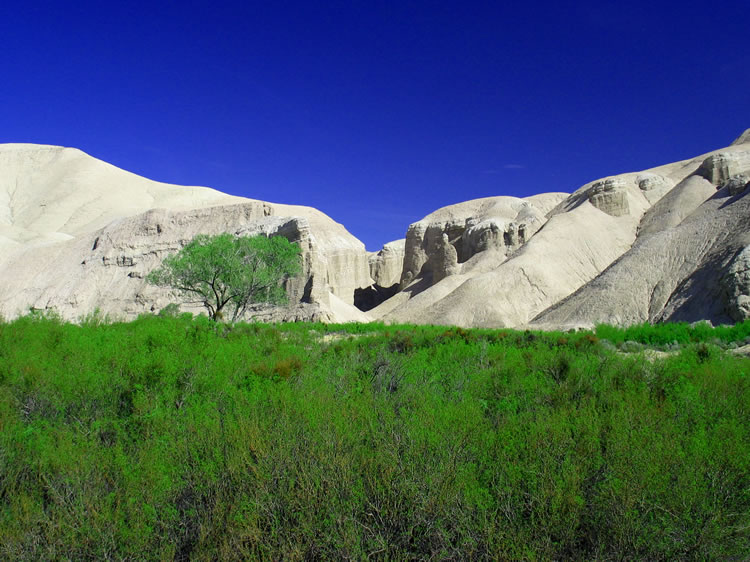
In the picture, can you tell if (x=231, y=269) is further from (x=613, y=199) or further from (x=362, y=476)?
(x=613, y=199)

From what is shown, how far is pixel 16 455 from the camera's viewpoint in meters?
3.95

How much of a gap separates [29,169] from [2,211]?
22226 mm

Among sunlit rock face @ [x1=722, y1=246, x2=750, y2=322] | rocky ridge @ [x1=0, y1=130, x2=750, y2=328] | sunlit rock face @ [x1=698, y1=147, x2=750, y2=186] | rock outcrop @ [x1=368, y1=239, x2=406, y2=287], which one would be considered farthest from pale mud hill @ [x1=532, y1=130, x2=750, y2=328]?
rock outcrop @ [x1=368, y1=239, x2=406, y2=287]

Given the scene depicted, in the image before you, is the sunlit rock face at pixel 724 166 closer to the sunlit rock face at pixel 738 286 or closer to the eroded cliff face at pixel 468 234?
the eroded cliff face at pixel 468 234

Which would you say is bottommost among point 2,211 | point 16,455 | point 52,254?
point 16,455

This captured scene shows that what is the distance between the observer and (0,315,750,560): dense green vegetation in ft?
10.1

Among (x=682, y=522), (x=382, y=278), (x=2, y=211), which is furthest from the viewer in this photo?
(x=2, y=211)

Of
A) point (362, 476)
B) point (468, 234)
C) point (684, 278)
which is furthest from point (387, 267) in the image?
point (362, 476)

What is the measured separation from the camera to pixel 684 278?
33.0 metres

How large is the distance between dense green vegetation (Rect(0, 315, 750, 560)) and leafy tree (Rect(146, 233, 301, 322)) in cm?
2232

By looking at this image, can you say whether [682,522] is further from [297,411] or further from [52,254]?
[52,254]

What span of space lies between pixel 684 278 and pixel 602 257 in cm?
1291

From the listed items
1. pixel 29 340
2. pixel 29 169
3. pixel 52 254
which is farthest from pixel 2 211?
pixel 29 340

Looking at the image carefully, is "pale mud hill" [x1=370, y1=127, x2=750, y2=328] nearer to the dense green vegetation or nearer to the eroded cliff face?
the eroded cliff face
